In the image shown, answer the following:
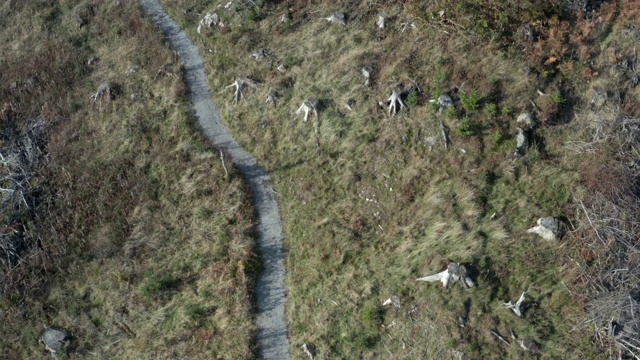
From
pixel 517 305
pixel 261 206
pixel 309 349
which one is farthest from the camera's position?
pixel 261 206

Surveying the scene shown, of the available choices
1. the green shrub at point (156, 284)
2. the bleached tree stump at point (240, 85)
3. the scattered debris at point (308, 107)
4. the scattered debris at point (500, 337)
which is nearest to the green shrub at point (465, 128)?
the scattered debris at point (308, 107)

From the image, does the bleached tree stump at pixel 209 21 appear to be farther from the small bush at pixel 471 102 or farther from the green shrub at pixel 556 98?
the green shrub at pixel 556 98

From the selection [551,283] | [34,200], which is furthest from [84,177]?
[551,283]

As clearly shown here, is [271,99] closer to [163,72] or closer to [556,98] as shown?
[163,72]

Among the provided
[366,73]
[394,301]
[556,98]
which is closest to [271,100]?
[366,73]

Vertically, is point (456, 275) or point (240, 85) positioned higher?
point (240, 85)

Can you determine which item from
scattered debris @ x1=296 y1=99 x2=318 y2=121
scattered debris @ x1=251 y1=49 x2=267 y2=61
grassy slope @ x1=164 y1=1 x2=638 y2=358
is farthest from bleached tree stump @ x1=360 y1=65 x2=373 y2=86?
A: scattered debris @ x1=251 y1=49 x2=267 y2=61
